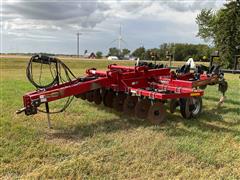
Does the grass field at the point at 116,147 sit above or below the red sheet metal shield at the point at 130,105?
below

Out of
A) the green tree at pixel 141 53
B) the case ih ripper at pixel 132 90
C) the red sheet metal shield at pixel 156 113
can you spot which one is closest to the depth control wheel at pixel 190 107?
the case ih ripper at pixel 132 90

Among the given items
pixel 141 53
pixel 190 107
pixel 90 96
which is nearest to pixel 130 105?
pixel 190 107

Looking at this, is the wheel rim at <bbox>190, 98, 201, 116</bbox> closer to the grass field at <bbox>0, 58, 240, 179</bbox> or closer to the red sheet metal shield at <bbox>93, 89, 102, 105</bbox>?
the grass field at <bbox>0, 58, 240, 179</bbox>

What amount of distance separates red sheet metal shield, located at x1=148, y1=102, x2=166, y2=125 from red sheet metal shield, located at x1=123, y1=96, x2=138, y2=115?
25.9 inches

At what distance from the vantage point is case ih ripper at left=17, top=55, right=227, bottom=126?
507 centimetres

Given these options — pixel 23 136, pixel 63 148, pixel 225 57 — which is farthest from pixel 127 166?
pixel 225 57

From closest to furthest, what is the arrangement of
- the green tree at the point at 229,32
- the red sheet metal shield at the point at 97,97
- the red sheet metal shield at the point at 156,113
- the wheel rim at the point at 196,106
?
the red sheet metal shield at the point at 156,113 → the wheel rim at the point at 196,106 → the red sheet metal shield at the point at 97,97 → the green tree at the point at 229,32

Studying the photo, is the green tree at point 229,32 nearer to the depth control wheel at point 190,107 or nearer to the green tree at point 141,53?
the green tree at point 141,53

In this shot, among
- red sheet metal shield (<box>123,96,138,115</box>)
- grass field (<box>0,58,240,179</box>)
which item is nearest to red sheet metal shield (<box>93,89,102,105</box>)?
grass field (<box>0,58,240,179</box>)

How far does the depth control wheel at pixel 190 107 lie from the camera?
5.70m

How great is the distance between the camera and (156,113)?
17.7ft

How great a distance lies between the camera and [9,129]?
5051mm

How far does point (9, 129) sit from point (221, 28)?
35.4m

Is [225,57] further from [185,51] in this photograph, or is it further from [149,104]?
[185,51]
